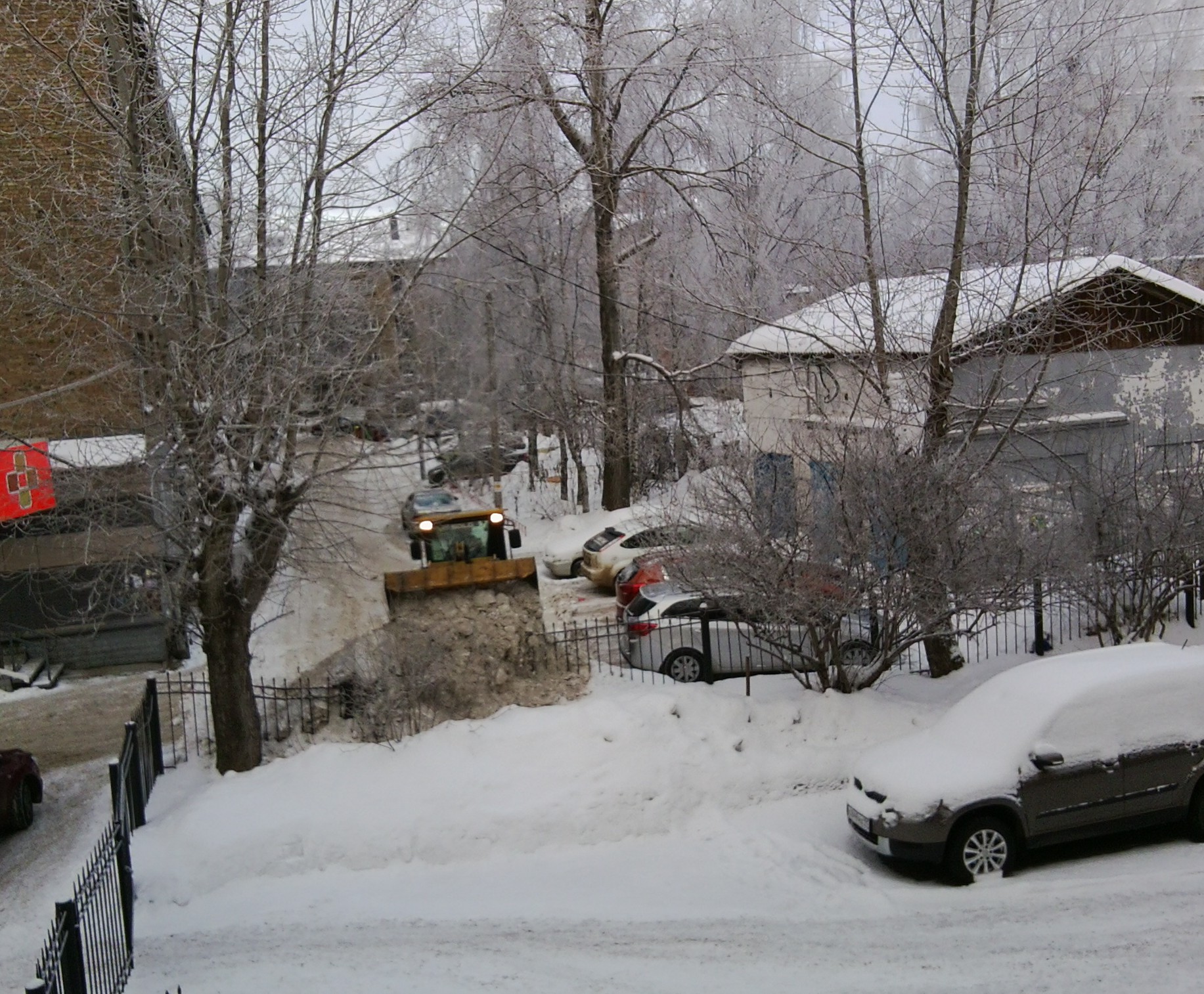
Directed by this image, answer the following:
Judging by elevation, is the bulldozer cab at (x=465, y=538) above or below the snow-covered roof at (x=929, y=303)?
below

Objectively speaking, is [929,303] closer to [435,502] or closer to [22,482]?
[22,482]

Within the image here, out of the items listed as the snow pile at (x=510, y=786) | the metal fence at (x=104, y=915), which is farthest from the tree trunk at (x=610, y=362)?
the metal fence at (x=104, y=915)

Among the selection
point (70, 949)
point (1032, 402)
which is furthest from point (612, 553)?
point (70, 949)

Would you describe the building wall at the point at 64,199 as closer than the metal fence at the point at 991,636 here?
Yes

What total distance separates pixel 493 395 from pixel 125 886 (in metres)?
23.3

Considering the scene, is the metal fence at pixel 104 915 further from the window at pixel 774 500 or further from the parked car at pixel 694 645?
the window at pixel 774 500

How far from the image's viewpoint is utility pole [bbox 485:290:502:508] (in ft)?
89.2

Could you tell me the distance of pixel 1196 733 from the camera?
904cm

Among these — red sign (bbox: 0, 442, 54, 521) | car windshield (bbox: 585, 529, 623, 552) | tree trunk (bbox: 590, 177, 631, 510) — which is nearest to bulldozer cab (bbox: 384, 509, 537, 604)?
car windshield (bbox: 585, 529, 623, 552)

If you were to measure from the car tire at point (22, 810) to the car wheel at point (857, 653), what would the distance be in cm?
908

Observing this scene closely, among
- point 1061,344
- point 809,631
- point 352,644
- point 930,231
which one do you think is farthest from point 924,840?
point 930,231

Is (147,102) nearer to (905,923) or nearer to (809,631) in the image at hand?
(809,631)

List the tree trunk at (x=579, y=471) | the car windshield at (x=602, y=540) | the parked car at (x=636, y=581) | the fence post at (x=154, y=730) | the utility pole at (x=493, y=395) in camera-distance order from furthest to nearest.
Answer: the tree trunk at (x=579, y=471) < the utility pole at (x=493, y=395) < the car windshield at (x=602, y=540) < the parked car at (x=636, y=581) < the fence post at (x=154, y=730)

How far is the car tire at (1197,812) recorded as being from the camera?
29.7 ft
